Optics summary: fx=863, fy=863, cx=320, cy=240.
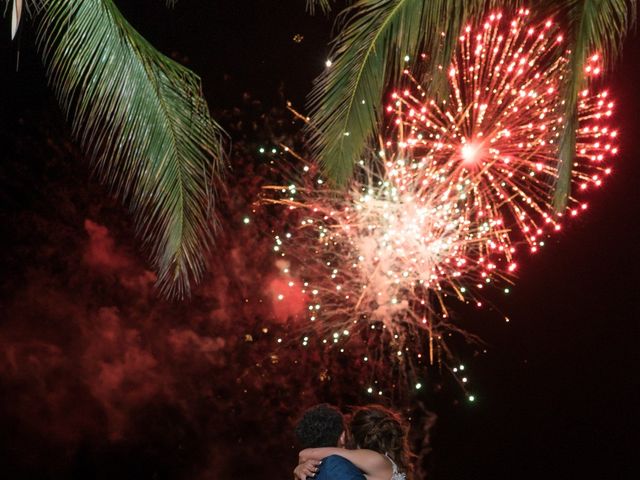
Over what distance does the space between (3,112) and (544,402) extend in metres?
6.35

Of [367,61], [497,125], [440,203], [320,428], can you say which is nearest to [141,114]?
[367,61]

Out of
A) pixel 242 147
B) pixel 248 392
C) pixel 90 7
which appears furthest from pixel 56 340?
pixel 90 7

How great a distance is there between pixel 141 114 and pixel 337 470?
2.15 meters

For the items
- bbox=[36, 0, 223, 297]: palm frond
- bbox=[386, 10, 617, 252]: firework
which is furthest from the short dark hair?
bbox=[386, 10, 617, 252]: firework

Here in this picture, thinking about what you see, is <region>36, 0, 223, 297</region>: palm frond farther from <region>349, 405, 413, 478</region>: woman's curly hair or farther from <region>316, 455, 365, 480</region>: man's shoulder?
<region>316, 455, 365, 480</region>: man's shoulder

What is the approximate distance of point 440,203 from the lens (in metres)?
8.41

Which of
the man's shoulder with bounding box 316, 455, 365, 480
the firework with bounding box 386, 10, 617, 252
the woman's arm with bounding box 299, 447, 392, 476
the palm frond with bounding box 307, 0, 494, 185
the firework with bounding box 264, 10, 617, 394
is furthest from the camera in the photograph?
the firework with bounding box 264, 10, 617, 394

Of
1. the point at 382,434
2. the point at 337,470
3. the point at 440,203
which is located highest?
the point at 440,203

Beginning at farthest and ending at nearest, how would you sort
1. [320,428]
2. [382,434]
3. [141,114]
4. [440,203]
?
[440,203] < [141,114] < [382,434] < [320,428]

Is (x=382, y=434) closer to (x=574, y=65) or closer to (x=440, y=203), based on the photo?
(x=574, y=65)

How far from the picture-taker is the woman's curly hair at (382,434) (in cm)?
404

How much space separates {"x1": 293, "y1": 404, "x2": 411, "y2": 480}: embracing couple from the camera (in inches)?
143

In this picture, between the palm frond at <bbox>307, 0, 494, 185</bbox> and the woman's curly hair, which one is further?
the palm frond at <bbox>307, 0, 494, 185</bbox>

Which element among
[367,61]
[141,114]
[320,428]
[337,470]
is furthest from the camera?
[141,114]
